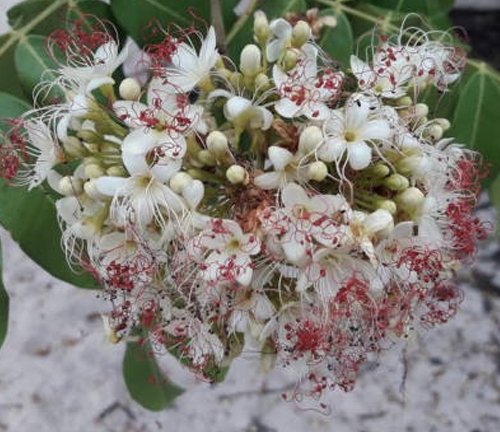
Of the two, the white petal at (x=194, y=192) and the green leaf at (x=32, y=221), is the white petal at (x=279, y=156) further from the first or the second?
the green leaf at (x=32, y=221)

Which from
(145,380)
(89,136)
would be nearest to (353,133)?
(89,136)

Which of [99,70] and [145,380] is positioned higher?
[99,70]

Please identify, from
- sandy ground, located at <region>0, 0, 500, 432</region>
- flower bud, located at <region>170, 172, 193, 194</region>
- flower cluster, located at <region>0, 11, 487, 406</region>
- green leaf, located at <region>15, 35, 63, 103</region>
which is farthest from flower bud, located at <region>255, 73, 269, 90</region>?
sandy ground, located at <region>0, 0, 500, 432</region>

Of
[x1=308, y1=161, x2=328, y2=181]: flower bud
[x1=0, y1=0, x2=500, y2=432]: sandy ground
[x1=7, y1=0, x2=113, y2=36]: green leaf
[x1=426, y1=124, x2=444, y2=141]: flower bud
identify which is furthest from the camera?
[x1=0, y1=0, x2=500, y2=432]: sandy ground

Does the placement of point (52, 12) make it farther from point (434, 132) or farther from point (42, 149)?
point (434, 132)

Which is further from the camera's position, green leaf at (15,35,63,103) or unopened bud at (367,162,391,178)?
green leaf at (15,35,63,103)

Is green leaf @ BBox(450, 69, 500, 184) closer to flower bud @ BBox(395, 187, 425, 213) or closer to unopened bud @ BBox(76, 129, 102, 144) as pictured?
flower bud @ BBox(395, 187, 425, 213)

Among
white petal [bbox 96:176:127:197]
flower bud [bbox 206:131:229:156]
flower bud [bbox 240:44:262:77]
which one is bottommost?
white petal [bbox 96:176:127:197]
